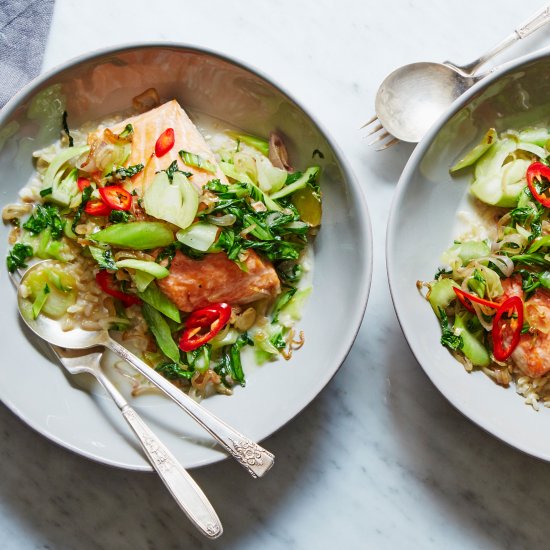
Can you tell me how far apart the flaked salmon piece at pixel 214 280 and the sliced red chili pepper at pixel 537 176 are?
1.24 meters

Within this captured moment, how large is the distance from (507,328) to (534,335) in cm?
12

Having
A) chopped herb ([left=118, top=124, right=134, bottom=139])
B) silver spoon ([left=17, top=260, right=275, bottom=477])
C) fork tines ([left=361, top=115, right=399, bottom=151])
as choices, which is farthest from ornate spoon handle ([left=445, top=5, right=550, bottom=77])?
silver spoon ([left=17, top=260, right=275, bottom=477])

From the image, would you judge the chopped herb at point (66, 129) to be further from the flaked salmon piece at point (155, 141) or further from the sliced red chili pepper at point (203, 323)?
the sliced red chili pepper at point (203, 323)

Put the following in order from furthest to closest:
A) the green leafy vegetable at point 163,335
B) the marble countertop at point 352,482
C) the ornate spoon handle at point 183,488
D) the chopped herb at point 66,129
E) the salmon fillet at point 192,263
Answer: the marble countertop at point 352,482
the chopped herb at point 66,129
the green leafy vegetable at point 163,335
the salmon fillet at point 192,263
the ornate spoon handle at point 183,488

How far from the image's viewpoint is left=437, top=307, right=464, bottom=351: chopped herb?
10.1 ft

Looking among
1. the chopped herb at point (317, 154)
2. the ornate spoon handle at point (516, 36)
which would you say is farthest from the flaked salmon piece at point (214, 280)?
the ornate spoon handle at point (516, 36)

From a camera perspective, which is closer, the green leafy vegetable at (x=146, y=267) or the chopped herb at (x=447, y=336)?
the green leafy vegetable at (x=146, y=267)

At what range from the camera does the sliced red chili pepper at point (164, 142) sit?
9.85ft

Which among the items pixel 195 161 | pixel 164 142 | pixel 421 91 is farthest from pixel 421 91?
pixel 164 142

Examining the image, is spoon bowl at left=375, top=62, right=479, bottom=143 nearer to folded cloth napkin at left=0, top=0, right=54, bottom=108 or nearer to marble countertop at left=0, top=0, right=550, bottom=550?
marble countertop at left=0, top=0, right=550, bottom=550

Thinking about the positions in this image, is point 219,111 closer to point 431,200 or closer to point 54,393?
point 431,200

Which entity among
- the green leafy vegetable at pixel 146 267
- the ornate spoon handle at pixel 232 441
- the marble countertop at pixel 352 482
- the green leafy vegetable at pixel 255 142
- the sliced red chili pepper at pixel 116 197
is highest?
the green leafy vegetable at pixel 255 142

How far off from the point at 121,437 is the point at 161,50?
5.82 ft

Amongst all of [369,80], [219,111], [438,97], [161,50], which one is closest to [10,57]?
[161,50]
